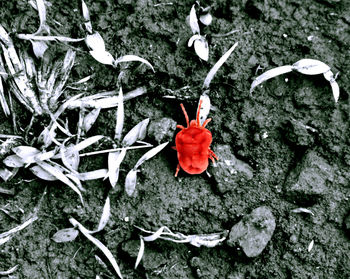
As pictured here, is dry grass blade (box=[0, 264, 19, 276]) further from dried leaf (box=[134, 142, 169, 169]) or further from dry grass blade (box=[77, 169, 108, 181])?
dried leaf (box=[134, 142, 169, 169])

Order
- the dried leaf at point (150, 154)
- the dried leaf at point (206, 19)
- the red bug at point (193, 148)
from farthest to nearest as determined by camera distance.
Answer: the dried leaf at point (206, 19)
the dried leaf at point (150, 154)
the red bug at point (193, 148)

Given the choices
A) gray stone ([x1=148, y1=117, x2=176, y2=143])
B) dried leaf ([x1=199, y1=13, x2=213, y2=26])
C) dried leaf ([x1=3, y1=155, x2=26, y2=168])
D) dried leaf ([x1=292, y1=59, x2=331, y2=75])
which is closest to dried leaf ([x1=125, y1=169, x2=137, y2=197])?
gray stone ([x1=148, y1=117, x2=176, y2=143])

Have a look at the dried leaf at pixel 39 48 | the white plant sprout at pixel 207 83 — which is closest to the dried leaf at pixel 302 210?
the white plant sprout at pixel 207 83

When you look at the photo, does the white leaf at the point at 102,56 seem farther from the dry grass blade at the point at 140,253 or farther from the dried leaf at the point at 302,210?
the dried leaf at the point at 302,210

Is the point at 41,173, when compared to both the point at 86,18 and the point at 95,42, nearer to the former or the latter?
the point at 95,42

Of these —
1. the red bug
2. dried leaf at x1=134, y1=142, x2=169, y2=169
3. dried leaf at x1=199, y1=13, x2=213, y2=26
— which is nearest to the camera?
the red bug

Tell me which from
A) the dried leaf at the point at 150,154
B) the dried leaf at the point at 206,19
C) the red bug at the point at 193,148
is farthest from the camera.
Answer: the dried leaf at the point at 206,19

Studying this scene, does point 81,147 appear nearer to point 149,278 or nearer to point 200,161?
point 200,161
